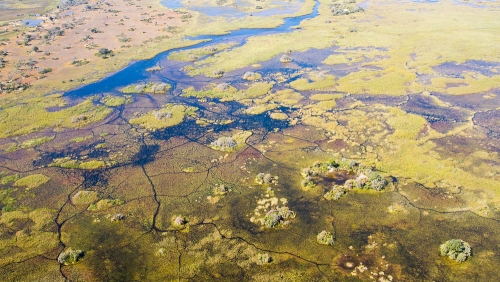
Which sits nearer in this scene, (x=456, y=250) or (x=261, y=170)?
(x=456, y=250)

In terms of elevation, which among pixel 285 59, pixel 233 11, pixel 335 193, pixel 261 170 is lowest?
pixel 261 170

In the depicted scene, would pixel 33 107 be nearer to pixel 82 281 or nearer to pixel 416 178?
pixel 82 281

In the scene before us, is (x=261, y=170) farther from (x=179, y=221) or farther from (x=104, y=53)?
(x=104, y=53)

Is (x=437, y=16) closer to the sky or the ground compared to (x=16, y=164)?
closer to the sky

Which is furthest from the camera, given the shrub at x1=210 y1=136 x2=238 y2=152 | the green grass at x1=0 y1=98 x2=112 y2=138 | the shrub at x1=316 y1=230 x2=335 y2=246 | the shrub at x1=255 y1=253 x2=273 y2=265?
the green grass at x1=0 y1=98 x2=112 y2=138

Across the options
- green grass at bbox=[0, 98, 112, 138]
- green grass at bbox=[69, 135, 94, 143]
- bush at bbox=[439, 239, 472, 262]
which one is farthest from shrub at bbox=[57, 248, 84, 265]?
bush at bbox=[439, 239, 472, 262]

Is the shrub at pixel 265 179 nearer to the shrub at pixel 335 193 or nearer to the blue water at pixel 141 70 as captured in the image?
the shrub at pixel 335 193

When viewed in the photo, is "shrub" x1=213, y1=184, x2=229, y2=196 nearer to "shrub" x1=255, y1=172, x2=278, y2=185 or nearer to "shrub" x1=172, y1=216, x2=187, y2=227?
"shrub" x1=255, y1=172, x2=278, y2=185

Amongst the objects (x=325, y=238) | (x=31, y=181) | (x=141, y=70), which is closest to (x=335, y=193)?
(x=325, y=238)

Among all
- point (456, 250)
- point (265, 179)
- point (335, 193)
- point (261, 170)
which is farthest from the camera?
point (261, 170)

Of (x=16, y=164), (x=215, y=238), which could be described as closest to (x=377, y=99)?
(x=215, y=238)

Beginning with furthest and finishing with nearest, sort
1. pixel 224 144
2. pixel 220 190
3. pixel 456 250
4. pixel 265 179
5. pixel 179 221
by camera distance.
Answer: pixel 224 144, pixel 265 179, pixel 220 190, pixel 179 221, pixel 456 250
